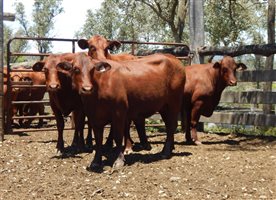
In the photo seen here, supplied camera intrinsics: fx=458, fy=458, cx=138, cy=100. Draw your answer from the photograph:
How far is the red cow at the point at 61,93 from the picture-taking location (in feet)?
23.5

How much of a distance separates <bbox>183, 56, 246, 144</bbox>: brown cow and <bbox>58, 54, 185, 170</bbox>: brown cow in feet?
4.34

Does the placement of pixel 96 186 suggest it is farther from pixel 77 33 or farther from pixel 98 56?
pixel 77 33

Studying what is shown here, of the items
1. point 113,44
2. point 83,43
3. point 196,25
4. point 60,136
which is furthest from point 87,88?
point 196,25

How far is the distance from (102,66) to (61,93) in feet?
4.86

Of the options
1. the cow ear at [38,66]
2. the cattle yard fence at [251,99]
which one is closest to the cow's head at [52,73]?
the cow ear at [38,66]

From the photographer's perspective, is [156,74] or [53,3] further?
[53,3]

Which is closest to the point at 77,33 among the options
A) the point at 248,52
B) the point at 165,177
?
the point at 248,52

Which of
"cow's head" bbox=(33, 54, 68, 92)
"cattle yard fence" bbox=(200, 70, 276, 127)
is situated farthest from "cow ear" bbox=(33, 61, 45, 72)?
"cattle yard fence" bbox=(200, 70, 276, 127)

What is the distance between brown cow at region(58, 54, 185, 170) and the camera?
617 centimetres

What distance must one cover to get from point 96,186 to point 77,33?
4959 centimetres

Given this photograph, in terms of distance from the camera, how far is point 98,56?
7965 mm

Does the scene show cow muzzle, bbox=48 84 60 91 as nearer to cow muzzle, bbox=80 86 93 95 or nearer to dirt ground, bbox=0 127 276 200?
dirt ground, bbox=0 127 276 200

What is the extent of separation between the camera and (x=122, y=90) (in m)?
6.48

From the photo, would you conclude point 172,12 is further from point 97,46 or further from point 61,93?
point 61,93
